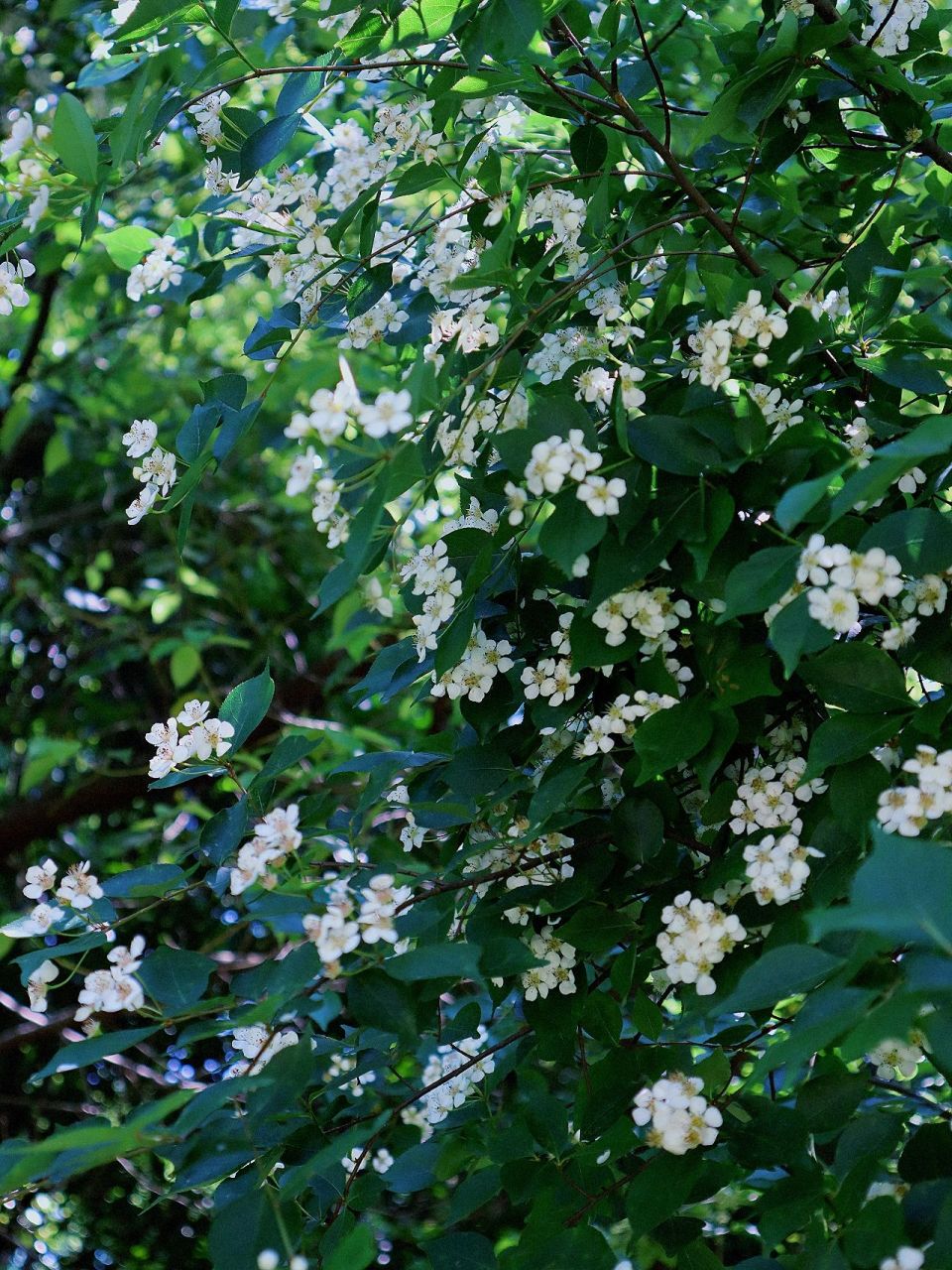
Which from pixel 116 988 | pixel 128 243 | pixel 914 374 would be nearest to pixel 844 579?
pixel 914 374

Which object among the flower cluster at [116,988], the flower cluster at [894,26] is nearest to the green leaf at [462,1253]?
A: the flower cluster at [116,988]

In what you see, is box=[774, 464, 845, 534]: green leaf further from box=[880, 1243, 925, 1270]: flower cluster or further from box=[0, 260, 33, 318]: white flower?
box=[0, 260, 33, 318]: white flower

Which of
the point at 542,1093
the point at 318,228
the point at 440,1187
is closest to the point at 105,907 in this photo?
the point at 542,1093

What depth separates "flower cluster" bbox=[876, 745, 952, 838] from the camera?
0.59 metres

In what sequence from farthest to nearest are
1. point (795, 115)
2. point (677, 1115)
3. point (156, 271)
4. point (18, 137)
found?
1. point (156, 271)
2. point (795, 115)
3. point (18, 137)
4. point (677, 1115)

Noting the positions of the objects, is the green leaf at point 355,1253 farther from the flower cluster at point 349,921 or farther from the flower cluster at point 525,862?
the flower cluster at point 525,862

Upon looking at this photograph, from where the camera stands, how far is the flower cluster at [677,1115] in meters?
0.62

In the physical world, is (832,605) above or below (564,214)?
below

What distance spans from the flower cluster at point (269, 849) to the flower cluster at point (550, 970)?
19 centimetres

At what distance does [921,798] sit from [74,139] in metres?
0.59

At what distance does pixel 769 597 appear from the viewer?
2.03 ft

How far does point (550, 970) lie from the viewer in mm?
749

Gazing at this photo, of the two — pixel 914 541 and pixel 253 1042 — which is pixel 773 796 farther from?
pixel 253 1042

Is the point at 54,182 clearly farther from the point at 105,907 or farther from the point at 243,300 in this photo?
the point at 243,300
